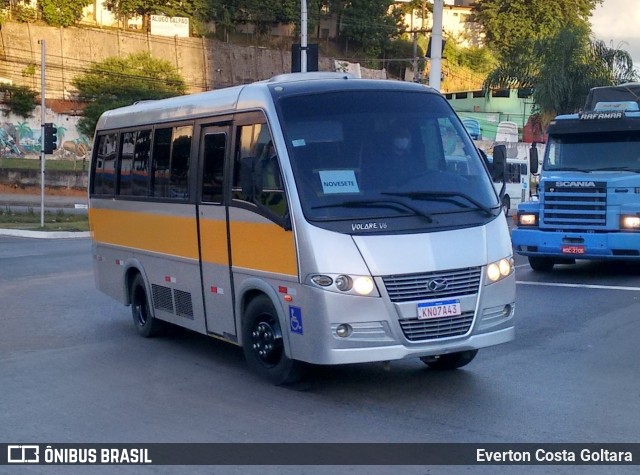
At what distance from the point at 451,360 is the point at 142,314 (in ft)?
14.2

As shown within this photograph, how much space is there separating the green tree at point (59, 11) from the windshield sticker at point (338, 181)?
2930 inches

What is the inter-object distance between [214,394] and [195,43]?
77.3 meters

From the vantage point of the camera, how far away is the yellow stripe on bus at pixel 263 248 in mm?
8297

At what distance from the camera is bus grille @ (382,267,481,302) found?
26.2 feet

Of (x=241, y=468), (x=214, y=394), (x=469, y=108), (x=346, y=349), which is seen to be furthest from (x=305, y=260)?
(x=469, y=108)

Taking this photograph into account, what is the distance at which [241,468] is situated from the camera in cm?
646

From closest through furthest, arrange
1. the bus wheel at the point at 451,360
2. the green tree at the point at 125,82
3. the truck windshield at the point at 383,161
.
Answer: the truck windshield at the point at 383,161
the bus wheel at the point at 451,360
the green tree at the point at 125,82

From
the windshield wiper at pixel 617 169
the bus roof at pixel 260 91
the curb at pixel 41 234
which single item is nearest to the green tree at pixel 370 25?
the curb at pixel 41 234

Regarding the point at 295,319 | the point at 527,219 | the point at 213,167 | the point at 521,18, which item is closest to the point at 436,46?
the point at 527,219

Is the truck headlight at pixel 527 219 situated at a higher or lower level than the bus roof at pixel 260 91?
lower

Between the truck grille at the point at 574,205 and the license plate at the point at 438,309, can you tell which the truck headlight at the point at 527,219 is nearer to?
the truck grille at the point at 574,205

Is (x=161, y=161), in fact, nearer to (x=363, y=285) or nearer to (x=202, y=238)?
(x=202, y=238)

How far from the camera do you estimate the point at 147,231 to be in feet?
37.1

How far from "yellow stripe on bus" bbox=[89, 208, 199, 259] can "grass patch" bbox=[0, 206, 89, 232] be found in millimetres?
20218
